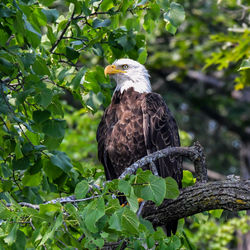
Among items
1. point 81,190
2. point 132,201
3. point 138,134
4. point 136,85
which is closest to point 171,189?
point 132,201

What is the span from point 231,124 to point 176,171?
8.92 m

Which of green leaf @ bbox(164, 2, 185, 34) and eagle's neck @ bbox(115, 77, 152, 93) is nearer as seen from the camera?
green leaf @ bbox(164, 2, 185, 34)

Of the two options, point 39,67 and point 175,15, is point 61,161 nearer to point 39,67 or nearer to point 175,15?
point 39,67

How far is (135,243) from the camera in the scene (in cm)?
215

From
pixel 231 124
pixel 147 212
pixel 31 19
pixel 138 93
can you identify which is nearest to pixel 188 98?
pixel 231 124

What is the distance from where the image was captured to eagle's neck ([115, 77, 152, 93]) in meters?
4.41

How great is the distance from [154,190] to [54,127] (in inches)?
23.2

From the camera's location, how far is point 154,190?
216cm

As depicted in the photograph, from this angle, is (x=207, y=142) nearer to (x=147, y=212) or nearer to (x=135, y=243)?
(x=147, y=212)

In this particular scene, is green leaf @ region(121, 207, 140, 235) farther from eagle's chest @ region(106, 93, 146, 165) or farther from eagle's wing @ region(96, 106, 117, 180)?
eagle's wing @ region(96, 106, 117, 180)

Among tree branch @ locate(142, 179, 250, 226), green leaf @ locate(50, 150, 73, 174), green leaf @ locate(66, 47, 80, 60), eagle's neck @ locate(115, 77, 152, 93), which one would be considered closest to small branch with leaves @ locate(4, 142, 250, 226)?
tree branch @ locate(142, 179, 250, 226)

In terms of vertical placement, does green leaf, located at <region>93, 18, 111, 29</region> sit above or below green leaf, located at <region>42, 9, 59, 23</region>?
below

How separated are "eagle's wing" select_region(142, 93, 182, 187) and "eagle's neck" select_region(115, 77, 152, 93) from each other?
12.8 inches

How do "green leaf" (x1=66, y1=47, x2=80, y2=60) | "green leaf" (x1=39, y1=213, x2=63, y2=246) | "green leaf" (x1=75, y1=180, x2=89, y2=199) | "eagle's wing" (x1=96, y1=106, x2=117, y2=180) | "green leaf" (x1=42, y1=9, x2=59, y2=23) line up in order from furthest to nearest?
"eagle's wing" (x1=96, y1=106, x2=117, y2=180) < "green leaf" (x1=66, y1=47, x2=80, y2=60) < "green leaf" (x1=42, y1=9, x2=59, y2=23) < "green leaf" (x1=75, y1=180, x2=89, y2=199) < "green leaf" (x1=39, y1=213, x2=63, y2=246)
